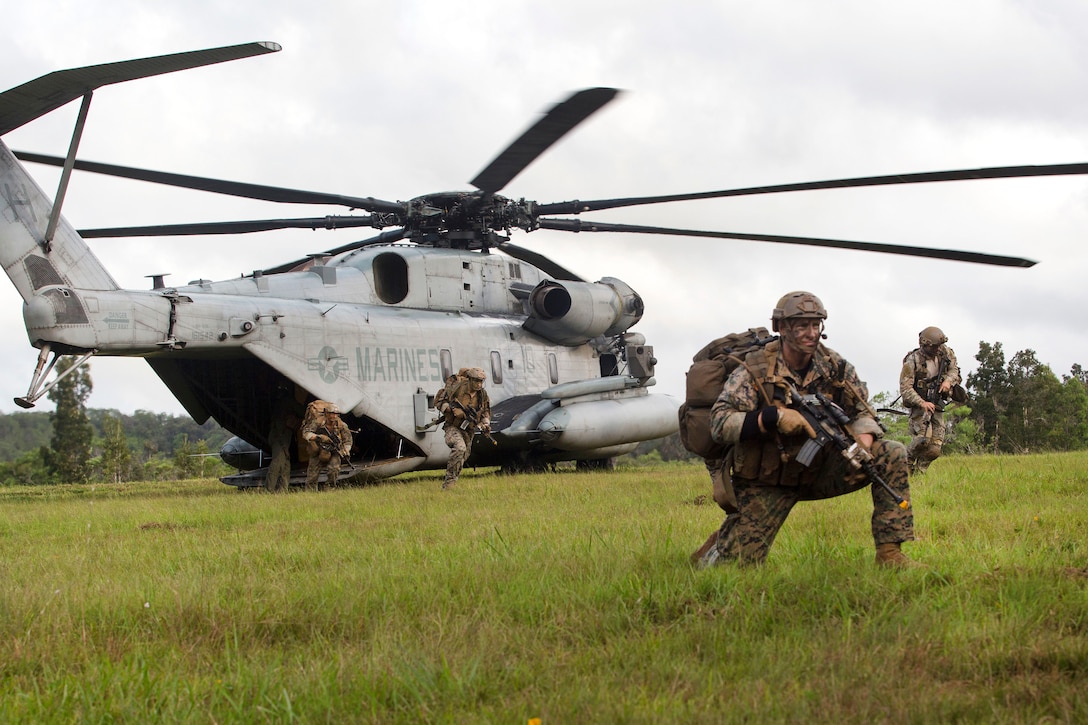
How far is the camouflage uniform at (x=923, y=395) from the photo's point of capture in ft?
36.0

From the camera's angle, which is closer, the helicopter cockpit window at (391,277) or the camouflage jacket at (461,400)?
the camouflage jacket at (461,400)

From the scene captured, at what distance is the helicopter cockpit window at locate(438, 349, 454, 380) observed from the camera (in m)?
15.1

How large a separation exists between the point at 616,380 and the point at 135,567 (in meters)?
11.0

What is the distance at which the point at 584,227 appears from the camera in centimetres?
1529

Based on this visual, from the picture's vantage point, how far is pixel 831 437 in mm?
5426

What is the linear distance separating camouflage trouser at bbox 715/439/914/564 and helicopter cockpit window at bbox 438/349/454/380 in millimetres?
9721

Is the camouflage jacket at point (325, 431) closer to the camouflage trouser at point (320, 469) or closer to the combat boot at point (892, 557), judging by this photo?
the camouflage trouser at point (320, 469)

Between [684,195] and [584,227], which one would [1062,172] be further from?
[584,227]

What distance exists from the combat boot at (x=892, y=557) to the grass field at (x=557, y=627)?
0.18m

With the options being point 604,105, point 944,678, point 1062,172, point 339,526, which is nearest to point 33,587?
point 339,526

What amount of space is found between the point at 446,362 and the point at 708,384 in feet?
31.6

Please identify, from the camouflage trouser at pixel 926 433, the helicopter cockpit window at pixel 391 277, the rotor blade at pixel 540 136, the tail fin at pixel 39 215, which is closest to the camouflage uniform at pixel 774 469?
the rotor blade at pixel 540 136

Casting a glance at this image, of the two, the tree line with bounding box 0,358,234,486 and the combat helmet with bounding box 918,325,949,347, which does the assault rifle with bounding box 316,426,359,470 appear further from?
the tree line with bounding box 0,358,234,486

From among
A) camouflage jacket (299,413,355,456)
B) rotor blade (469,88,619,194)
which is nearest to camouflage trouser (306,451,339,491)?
camouflage jacket (299,413,355,456)
